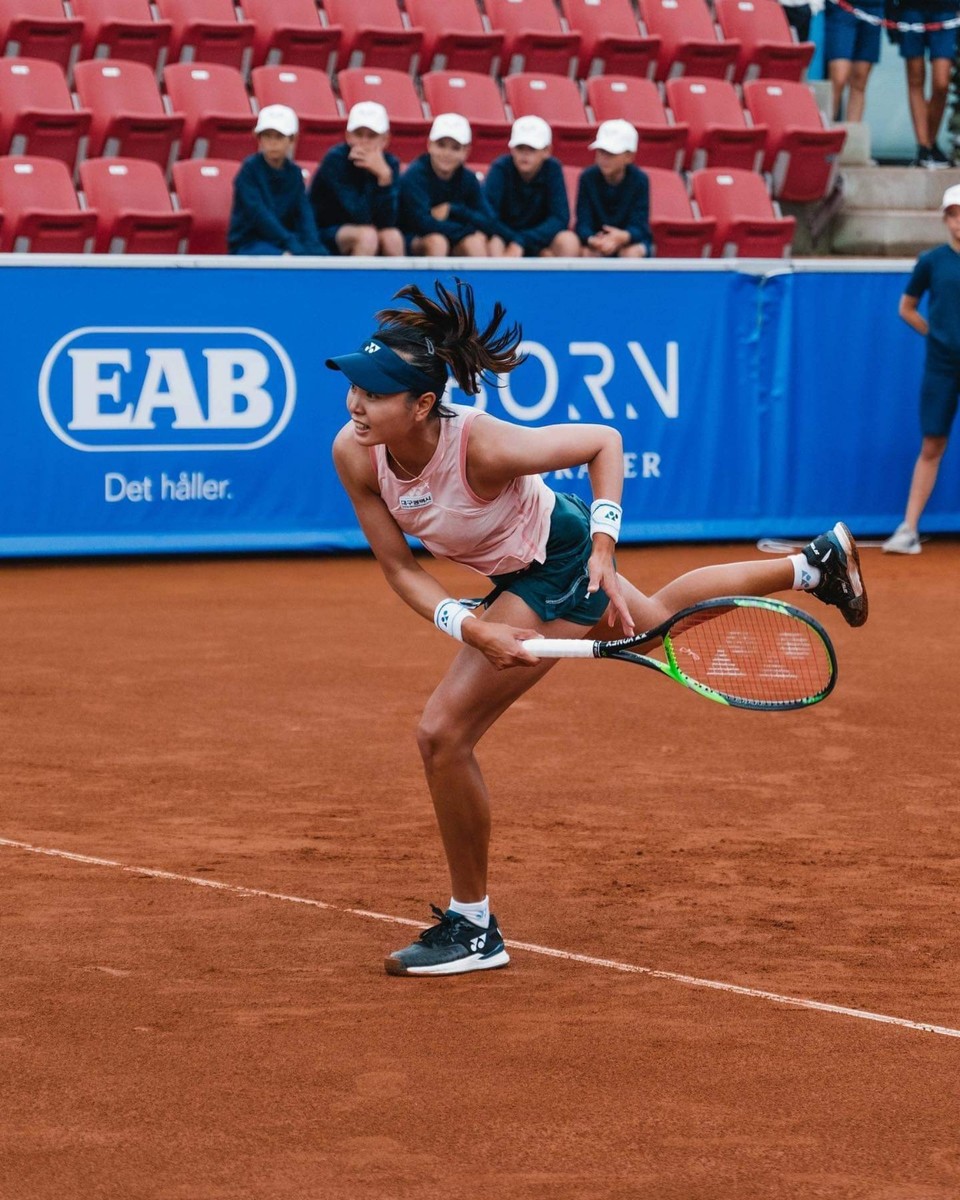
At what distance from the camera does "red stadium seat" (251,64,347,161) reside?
14445 millimetres

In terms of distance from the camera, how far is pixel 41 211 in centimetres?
1259

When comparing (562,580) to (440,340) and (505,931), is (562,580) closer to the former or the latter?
(440,340)

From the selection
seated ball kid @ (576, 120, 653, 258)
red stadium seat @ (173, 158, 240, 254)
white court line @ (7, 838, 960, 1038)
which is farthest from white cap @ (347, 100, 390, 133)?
white court line @ (7, 838, 960, 1038)

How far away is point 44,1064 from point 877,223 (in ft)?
45.7

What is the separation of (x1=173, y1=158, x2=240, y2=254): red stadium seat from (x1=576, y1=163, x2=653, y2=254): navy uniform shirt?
8.14 feet

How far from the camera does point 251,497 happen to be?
12.0 meters

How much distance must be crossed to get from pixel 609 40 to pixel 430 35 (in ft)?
5.36

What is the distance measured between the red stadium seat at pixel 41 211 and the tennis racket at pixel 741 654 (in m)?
8.56

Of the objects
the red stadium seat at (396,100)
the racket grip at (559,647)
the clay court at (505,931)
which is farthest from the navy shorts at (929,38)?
the racket grip at (559,647)

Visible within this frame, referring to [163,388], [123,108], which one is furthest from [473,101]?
[163,388]

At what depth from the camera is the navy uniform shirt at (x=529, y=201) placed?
1312 cm

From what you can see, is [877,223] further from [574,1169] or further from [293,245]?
[574,1169]

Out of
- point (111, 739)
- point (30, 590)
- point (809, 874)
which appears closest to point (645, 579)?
point (30, 590)

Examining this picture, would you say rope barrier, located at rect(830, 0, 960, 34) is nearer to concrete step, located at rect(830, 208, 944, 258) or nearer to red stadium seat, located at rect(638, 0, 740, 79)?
red stadium seat, located at rect(638, 0, 740, 79)
